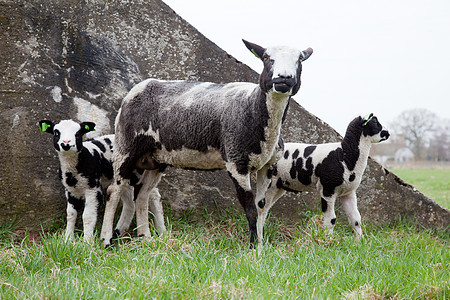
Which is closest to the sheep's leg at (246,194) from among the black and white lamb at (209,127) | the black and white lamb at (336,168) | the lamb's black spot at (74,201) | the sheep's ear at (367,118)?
the black and white lamb at (209,127)

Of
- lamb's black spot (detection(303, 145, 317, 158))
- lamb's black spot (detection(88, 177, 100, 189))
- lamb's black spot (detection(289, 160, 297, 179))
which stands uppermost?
lamb's black spot (detection(303, 145, 317, 158))

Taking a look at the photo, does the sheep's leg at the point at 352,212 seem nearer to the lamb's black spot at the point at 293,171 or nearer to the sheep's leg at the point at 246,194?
the lamb's black spot at the point at 293,171

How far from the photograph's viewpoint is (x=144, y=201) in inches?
218

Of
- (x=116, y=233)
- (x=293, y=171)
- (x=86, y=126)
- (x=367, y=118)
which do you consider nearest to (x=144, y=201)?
(x=116, y=233)

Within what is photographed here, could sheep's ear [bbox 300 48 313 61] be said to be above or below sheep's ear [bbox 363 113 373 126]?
above

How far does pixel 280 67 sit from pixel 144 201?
7.91 ft

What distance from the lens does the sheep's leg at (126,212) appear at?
5.68m

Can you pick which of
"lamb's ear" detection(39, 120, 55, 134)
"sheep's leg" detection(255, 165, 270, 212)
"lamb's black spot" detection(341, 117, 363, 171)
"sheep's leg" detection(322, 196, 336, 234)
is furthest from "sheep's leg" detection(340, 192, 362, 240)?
"lamb's ear" detection(39, 120, 55, 134)

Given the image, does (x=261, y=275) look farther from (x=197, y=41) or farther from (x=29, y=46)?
(x=29, y=46)

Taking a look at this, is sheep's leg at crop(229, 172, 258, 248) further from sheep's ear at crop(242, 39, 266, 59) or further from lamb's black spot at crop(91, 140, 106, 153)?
lamb's black spot at crop(91, 140, 106, 153)

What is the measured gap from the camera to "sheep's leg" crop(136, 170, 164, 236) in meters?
5.50

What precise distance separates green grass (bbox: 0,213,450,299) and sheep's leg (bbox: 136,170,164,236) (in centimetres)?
38

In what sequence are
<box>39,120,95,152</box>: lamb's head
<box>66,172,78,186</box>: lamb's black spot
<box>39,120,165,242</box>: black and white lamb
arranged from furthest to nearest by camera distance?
<box>66,172,78,186</box>: lamb's black spot → <box>39,120,165,242</box>: black and white lamb → <box>39,120,95,152</box>: lamb's head

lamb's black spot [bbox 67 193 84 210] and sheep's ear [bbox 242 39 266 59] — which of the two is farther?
lamb's black spot [bbox 67 193 84 210]
